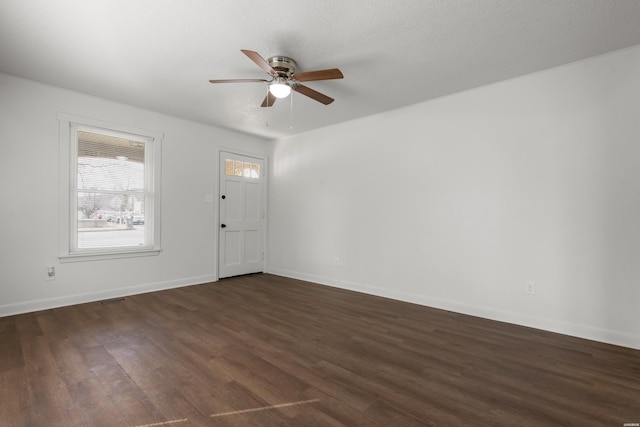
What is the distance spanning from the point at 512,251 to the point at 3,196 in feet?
18.3

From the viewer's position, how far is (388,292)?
165 inches

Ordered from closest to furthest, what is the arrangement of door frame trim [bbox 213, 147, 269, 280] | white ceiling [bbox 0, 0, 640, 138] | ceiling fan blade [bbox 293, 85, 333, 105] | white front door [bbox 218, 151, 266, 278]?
white ceiling [bbox 0, 0, 640, 138]
ceiling fan blade [bbox 293, 85, 333, 105]
door frame trim [bbox 213, 147, 269, 280]
white front door [bbox 218, 151, 266, 278]

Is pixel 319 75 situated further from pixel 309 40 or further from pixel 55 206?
pixel 55 206

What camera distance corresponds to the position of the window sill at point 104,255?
365 centimetres

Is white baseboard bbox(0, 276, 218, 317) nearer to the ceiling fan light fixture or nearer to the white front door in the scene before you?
the white front door

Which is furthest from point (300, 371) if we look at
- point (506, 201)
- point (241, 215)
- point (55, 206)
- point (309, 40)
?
point (241, 215)

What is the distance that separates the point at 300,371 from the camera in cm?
215

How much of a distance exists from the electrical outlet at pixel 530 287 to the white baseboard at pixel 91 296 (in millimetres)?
4507

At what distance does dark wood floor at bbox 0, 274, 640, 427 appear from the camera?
1.68 metres

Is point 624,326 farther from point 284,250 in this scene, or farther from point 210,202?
point 210,202

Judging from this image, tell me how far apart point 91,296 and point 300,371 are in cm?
325

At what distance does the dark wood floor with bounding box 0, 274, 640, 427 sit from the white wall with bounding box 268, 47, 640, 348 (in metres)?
0.43

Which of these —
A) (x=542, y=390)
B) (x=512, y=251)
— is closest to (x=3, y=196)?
(x=542, y=390)

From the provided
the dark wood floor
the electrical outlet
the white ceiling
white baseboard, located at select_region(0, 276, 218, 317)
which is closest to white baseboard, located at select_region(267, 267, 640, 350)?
the dark wood floor
